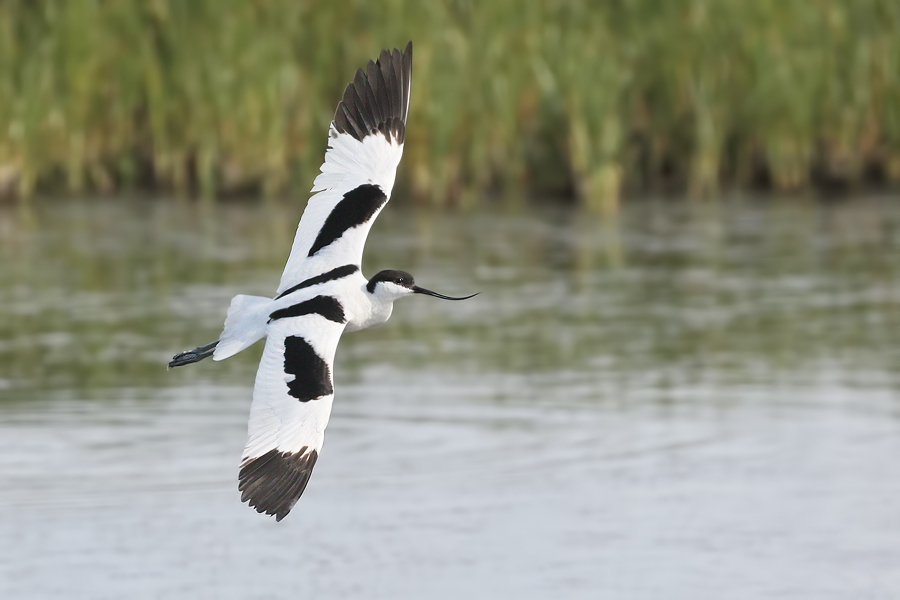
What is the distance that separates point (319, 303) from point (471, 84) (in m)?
8.25

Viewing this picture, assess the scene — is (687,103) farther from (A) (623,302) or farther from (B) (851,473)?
(B) (851,473)

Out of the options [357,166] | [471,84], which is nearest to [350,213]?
[357,166]

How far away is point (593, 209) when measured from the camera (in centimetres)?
1434

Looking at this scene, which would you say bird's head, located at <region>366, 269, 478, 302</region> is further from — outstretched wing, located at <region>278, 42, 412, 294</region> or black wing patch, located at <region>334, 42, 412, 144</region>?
black wing patch, located at <region>334, 42, 412, 144</region>

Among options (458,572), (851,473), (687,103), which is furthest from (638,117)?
(458,572)

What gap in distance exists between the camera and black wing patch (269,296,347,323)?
18.5 ft

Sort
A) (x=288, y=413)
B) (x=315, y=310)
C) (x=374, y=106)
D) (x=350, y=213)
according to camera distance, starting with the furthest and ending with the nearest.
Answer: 1. (x=374, y=106)
2. (x=350, y=213)
3. (x=315, y=310)
4. (x=288, y=413)

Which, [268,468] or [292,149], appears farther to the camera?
[292,149]

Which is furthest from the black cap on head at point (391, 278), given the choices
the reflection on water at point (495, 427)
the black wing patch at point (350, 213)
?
the reflection on water at point (495, 427)

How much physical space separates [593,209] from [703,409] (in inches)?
271

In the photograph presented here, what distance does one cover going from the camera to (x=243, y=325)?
5.73 meters

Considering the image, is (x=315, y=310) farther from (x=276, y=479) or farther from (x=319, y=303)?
(x=276, y=479)

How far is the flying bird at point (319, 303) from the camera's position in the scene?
514 centimetres

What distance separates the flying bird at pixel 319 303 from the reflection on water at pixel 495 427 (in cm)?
43
